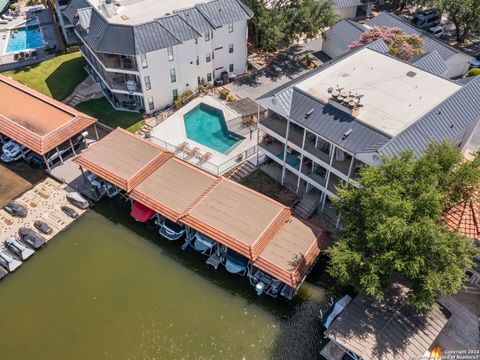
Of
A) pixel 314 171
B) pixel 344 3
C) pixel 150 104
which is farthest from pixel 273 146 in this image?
pixel 344 3

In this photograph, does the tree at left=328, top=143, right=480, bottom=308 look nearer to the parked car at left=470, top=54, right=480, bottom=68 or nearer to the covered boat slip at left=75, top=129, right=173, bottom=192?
the covered boat slip at left=75, top=129, right=173, bottom=192

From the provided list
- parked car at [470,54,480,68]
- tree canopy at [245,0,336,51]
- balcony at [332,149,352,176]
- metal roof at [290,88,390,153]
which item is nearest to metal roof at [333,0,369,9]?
tree canopy at [245,0,336,51]

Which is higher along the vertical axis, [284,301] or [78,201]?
[78,201]

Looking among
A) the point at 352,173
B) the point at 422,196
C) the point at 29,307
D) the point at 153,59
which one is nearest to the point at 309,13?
the point at 153,59

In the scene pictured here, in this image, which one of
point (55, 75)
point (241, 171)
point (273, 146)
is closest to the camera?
point (273, 146)

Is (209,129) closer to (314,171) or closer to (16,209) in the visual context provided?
(314,171)

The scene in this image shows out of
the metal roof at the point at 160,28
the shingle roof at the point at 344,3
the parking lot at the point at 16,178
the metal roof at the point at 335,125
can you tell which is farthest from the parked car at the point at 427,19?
the parking lot at the point at 16,178

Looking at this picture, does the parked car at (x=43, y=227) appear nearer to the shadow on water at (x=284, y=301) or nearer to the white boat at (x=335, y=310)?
the shadow on water at (x=284, y=301)
